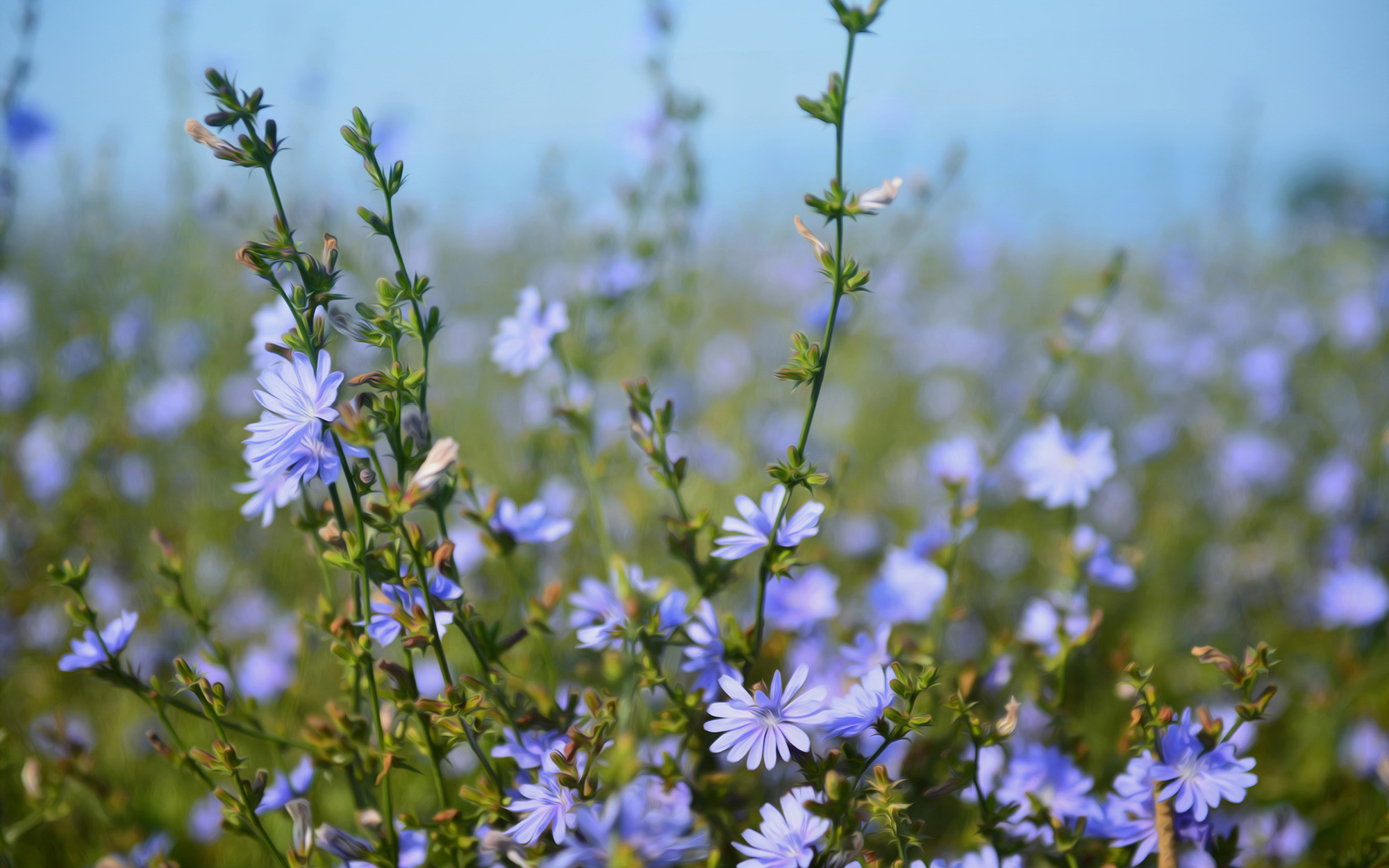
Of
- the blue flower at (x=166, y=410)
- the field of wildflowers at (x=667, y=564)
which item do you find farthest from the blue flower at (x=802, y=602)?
the blue flower at (x=166, y=410)

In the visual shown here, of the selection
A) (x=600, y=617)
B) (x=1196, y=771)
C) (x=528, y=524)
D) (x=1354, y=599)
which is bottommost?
(x=1196, y=771)

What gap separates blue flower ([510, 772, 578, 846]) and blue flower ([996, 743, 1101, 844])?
62 cm

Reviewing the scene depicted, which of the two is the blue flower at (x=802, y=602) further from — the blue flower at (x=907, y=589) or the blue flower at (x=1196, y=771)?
the blue flower at (x=1196, y=771)

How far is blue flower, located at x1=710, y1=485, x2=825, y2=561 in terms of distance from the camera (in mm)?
923

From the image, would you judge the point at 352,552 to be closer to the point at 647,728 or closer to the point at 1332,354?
the point at 647,728

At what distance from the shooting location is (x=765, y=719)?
2.90ft

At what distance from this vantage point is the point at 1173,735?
0.90 metres

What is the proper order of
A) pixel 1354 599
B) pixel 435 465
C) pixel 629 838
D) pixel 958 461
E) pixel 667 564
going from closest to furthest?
1. pixel 629 838
2. pixel 435 465
3. pixel 1354 599
4. pixel 958 461
5. pixel 667 564

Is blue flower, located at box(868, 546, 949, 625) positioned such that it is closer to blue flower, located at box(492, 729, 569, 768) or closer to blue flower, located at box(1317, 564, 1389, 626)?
blue flower, located at box(492, 729, 569, 768)

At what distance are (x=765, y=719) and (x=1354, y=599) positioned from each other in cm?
189

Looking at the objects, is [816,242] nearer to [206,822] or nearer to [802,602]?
[802,602]

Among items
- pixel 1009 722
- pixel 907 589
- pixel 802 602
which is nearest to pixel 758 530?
pixel 1009 722

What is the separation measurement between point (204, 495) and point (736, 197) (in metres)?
7.17

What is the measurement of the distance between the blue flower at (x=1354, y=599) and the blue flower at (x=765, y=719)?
1.77m
